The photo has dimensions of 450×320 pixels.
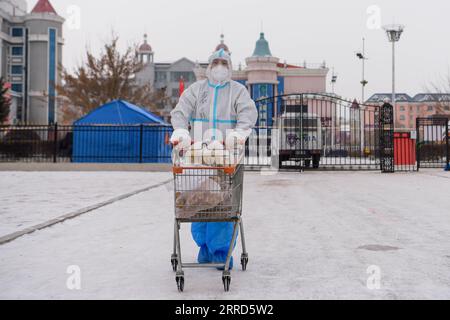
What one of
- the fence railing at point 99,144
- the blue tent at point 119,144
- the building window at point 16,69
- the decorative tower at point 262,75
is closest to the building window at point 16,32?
the building window at point 16,69

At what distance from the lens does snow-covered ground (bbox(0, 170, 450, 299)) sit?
3.41 metres

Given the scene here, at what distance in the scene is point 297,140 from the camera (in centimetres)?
2030

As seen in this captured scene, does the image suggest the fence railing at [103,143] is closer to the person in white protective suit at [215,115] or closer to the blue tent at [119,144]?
the blue tent at [119,144]

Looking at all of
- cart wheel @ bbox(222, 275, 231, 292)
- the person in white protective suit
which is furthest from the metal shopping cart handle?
cart wheel @ bbox(222, 275, 231, 292)

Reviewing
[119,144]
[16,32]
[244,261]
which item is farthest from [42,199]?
[16,32]

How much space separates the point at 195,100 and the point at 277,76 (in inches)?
2376

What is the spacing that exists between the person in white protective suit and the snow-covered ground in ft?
0.86

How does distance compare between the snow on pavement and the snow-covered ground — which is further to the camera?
the snow on pavement

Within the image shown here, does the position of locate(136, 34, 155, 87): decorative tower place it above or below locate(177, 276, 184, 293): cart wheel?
above

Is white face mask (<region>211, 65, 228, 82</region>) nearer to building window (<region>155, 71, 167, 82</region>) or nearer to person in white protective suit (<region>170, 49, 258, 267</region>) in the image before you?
person in white protective suit (<region>170, 49, 258, 267</region>)

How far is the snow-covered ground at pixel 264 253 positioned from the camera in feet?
11.2

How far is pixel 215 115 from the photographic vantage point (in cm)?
409
